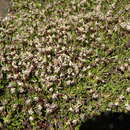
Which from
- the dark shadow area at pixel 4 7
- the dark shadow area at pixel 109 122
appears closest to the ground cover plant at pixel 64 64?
A: the dark shadow area at pixel 109 122

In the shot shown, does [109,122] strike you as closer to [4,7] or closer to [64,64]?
[64,64]

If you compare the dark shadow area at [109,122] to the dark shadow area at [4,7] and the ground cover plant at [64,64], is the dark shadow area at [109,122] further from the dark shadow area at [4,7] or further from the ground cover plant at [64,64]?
the dark shadow area at [4,7]

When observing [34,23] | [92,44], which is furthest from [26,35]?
[92,44]

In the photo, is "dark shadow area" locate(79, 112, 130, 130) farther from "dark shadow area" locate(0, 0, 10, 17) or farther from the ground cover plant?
"dark shadow area" locate(0, 0, 10, 17)

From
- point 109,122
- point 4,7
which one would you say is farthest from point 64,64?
point 4,7

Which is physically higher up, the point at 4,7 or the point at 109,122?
the point at 4,7

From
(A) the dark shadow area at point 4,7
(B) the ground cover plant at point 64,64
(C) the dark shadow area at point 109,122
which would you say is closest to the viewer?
(C) the dark shadow area at point 109,122

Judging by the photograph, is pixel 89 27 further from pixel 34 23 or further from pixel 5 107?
pixel 5 107
